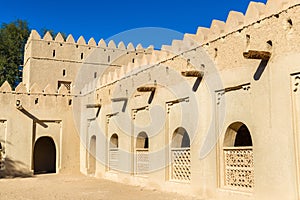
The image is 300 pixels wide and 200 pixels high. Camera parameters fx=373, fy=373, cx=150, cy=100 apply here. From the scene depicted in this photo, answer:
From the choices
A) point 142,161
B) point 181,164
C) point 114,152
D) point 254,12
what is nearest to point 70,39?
point 114,152

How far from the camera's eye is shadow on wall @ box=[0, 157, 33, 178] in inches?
645

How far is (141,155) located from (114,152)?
2364 mm

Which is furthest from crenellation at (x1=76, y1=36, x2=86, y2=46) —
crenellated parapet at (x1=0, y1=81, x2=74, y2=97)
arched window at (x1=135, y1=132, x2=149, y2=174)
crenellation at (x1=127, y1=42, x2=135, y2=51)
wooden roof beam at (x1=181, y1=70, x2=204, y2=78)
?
wooden roof beam at (x1=181, y1=70, x2=204, y2=78)

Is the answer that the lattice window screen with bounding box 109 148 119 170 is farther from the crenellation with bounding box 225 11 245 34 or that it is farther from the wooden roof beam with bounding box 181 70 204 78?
the crenellation with bounding box 225 11 245 34

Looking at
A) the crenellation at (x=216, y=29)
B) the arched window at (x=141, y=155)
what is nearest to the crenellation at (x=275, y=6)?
the crenellation at (x=216, y=29)

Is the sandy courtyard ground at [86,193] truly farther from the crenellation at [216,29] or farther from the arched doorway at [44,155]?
the arched doorway at [44,155]

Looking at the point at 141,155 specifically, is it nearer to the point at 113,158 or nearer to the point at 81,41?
the point at 113,158

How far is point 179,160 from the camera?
32.9 feet

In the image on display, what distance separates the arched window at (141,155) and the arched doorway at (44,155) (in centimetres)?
869

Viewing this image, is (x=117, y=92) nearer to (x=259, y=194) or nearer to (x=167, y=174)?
(x=167, y=174)

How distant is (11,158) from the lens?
16.6 metres

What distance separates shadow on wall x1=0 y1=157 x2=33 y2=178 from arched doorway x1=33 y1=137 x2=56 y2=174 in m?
2.80

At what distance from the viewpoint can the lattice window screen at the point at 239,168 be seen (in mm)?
7641

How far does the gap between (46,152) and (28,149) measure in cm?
324
